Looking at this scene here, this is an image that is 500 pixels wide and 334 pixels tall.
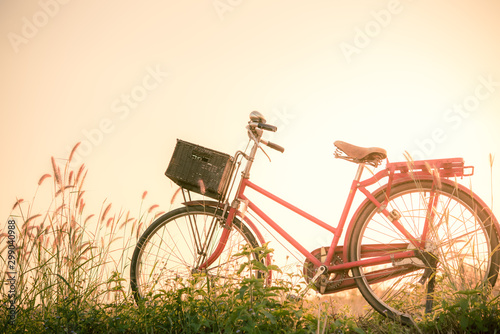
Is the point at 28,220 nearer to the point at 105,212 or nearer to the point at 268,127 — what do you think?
the point at 105,212

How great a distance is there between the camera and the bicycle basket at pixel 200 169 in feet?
10.9

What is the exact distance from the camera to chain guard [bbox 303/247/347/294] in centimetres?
321

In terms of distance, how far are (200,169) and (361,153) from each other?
113 centimetres

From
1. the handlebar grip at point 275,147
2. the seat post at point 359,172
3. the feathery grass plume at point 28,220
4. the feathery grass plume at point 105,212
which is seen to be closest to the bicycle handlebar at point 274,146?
the handlebar grip at point 275,147

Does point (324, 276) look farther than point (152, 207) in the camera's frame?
No

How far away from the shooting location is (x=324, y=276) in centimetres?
321

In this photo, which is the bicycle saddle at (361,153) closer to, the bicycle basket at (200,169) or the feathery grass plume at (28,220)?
the bicycle basket at (200,169)

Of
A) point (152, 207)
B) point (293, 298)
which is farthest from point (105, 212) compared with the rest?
point (293, 298)

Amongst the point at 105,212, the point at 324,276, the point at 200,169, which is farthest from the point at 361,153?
the point at 105,212

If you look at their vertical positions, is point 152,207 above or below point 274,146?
below

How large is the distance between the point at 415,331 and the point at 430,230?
0.63 meters

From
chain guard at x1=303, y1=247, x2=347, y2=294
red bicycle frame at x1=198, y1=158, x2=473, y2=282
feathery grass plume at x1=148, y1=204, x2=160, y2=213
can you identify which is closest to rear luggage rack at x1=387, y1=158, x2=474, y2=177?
red bicycle frame at x1=198, y1=158, x2=473, y2=282

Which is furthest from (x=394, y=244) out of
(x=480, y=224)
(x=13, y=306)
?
(x=13, y=306)

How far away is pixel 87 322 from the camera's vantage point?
2.75m
